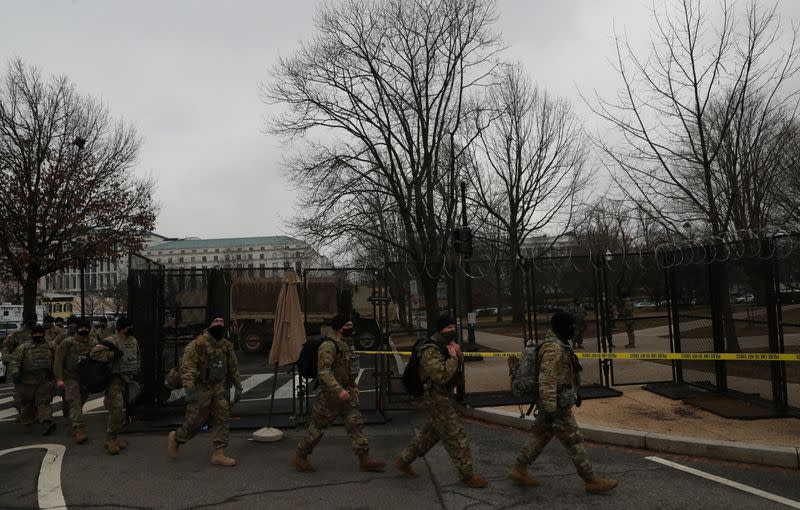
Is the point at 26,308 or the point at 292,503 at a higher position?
the point at 26,308

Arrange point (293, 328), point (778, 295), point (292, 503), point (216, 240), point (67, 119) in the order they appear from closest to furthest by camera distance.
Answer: point (292, 503) < point (778, 295) < point (293, 328) < point (67, 119) < point (216, 240)

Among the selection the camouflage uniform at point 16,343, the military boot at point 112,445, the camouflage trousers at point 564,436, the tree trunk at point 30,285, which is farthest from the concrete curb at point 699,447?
the tree trunk at point 30,285

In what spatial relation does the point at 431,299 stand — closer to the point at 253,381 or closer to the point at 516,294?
the point at 516,294

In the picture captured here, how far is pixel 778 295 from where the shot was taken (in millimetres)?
7445

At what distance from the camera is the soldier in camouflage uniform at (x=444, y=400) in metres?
5.21

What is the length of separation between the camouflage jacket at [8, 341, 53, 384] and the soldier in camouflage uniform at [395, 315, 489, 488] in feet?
21.4

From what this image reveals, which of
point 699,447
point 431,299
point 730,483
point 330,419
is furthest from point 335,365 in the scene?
point 431,299

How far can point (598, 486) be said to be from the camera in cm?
497

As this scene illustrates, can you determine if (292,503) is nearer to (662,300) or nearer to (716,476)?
(716,476)

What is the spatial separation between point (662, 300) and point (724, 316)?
2.50 meters

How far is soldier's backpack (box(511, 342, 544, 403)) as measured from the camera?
5176 millimetres

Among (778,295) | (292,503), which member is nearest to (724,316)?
(778,295)

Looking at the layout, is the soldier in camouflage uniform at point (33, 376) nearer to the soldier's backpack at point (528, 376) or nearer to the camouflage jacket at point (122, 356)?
the camouflage jacket at point (122, 356)

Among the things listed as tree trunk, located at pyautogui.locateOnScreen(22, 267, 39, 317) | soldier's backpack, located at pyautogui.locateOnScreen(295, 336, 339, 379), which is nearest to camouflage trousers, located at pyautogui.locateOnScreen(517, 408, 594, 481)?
soldier's backpack, located at pyautogui.locateOnScreen(295, 336, 339, 379)
